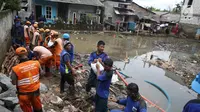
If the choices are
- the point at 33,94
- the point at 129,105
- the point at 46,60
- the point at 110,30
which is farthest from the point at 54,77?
the point at 110,30

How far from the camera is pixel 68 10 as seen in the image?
2178 cm

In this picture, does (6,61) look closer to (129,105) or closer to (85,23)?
(129,105)

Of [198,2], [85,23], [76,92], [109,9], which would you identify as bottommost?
[76,92]

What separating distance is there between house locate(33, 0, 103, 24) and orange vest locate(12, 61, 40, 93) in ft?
59.0

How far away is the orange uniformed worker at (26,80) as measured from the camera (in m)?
2.92

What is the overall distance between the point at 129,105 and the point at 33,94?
1.84m

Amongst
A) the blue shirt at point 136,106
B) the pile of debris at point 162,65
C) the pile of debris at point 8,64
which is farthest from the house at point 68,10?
the blue shirt at point 136,106

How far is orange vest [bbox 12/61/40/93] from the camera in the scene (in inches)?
115

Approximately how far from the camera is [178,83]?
8453mm

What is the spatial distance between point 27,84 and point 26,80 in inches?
3.4

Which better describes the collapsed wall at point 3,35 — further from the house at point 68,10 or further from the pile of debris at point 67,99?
the house at point 68,10

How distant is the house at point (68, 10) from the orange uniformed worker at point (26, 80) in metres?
17.9

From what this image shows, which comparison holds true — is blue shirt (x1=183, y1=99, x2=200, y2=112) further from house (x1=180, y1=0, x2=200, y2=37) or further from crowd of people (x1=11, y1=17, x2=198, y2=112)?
house (x1=180, y1=0, x2=200, y2=37)

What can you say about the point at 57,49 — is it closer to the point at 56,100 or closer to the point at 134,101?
the point at 56,100
